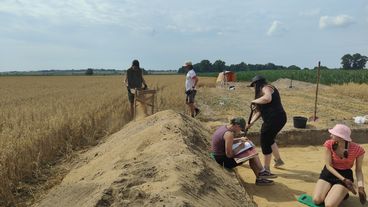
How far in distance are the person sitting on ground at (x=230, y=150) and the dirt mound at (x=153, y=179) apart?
0.20 metres

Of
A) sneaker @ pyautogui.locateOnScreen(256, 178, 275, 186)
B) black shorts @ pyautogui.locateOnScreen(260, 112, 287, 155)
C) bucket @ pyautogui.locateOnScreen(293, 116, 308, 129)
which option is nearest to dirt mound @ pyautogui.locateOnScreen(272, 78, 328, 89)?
bucket @ pyautogui.locateOnScreen(293, 116, 308, 129)

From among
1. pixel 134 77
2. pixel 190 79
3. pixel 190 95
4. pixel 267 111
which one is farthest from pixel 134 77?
pixel 267 111

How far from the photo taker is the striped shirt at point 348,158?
5.32m

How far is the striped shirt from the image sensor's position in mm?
5316

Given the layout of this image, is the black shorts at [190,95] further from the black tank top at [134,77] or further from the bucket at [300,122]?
the bucket at [300,122]

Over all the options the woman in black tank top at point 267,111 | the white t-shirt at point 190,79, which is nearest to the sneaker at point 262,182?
the woman in black tank top at point 267,111

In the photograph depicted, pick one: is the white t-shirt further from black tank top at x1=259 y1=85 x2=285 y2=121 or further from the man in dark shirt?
black tank top at x1=259 y1=85 x2=285 y2=121

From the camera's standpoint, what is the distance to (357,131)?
32.8ft

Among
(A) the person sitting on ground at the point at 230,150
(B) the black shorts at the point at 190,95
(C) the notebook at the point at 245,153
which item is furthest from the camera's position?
(B) the black shorts at the point at 190,95

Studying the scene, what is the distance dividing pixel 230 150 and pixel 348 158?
1.75 meters

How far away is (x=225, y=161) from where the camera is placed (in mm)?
6668

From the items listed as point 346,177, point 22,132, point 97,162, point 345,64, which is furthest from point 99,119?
point 345,64

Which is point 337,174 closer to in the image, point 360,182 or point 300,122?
point 360,182

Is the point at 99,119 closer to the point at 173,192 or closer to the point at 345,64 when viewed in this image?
the point at 173,192
